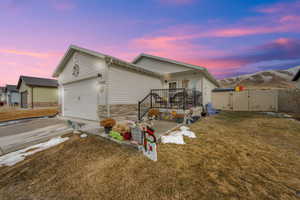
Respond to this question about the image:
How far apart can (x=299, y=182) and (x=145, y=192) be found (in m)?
2.65

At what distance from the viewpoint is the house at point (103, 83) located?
5.71 meters

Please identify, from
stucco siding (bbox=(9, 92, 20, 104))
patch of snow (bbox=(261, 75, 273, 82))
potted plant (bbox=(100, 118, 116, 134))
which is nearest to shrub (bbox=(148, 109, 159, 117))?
potted plant (bbox=(100, 118, 116, 134))

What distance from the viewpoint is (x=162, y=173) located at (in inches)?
82.4

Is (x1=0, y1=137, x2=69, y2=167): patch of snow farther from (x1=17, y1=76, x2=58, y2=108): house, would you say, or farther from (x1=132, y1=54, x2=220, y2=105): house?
Result: (x1=17, y1=76, x2=58, y2=108): house

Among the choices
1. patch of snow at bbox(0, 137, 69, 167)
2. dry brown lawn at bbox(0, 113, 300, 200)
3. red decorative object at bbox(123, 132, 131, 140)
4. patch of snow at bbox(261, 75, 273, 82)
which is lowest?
patch of snow at bbox(0, 137, 69, 167)

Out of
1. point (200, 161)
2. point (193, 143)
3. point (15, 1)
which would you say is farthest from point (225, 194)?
point (15, 1)

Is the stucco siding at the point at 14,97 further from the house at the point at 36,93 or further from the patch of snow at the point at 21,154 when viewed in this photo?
the patch of snow at the point at 21,154

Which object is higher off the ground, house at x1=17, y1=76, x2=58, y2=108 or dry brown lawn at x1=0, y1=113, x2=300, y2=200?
house at x1=17, y1=76, x2=58, y2=108

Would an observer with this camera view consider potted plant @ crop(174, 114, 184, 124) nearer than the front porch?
Yes

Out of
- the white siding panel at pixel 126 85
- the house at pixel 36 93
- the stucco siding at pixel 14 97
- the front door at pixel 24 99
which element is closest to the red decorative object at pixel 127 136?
the white siding panel at pixel 126 85

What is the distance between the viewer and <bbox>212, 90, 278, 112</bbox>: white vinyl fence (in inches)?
417

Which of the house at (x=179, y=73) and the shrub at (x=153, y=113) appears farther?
the house at (x=179, y=73)

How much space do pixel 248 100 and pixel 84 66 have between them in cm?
1541

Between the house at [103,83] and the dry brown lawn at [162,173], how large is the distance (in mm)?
3062
